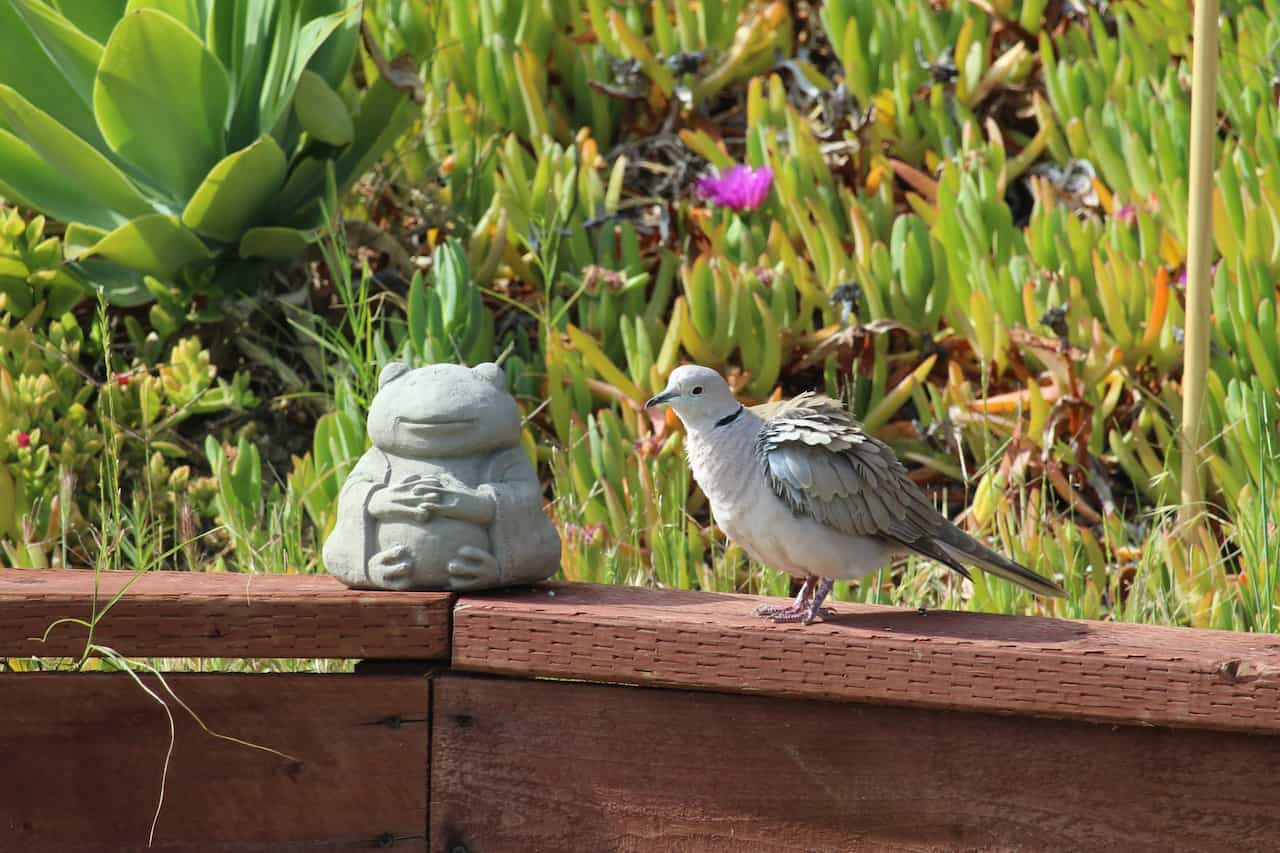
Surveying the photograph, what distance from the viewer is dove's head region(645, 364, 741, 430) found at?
1.69 meters

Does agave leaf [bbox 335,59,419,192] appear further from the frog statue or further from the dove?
the dove

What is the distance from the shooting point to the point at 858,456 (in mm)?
1740

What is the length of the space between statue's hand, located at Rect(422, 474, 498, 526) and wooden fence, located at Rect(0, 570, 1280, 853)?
113mm

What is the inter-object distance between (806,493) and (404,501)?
0.47 metres

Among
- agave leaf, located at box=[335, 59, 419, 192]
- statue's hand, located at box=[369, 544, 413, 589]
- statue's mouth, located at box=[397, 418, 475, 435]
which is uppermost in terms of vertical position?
agave leaf, located at box=[335, 59, 419, 192]

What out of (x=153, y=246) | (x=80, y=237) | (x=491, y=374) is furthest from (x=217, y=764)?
(x=80, y=237)

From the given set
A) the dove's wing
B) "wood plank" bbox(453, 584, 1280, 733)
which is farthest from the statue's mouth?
the dove's wing

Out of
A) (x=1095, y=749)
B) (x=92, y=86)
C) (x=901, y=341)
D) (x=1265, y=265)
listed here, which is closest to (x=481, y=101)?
(x=92, y=86)

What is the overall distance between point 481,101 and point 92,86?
90cm

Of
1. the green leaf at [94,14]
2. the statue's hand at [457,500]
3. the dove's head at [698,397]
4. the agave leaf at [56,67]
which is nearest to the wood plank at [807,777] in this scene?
the statue's hand at [457,500]

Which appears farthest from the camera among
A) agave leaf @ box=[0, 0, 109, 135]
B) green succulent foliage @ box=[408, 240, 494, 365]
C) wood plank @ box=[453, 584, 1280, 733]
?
agave leaf @ box=[0, 0, 109, 135]

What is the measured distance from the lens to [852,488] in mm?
1707

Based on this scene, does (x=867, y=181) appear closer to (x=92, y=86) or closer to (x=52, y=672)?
(x=92, y=86)

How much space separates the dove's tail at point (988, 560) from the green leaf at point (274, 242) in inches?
61.9
